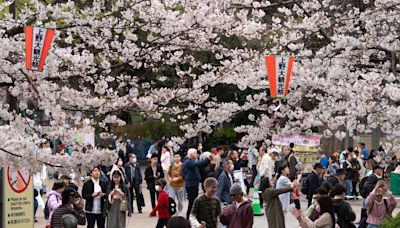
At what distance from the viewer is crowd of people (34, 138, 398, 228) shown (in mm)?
10898

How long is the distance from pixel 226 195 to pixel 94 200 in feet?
9.58

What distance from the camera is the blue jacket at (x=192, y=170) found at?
1812 cm

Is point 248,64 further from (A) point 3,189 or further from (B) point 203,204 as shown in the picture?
(A) point 3,189

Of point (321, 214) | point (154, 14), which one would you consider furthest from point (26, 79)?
point (321, 214)

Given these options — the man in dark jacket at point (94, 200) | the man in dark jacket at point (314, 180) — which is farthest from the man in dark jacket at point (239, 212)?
the man in dark jacket at point (314, 180)

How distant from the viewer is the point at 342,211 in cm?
1110

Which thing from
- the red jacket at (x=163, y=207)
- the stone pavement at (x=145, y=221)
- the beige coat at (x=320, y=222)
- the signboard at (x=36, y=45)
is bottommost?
the beige coat at (x=320, y=222)

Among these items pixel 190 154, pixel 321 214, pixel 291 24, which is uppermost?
pixel 291 24

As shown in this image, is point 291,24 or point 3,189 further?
point 291,24

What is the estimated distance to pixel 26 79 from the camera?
357 inches

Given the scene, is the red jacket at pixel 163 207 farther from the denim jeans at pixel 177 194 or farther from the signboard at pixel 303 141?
the signboard at pixel 303 141

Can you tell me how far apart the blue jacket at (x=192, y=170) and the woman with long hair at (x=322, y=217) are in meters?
8.10

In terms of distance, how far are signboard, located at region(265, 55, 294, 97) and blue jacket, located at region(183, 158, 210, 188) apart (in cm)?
537

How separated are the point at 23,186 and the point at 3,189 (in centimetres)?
56
